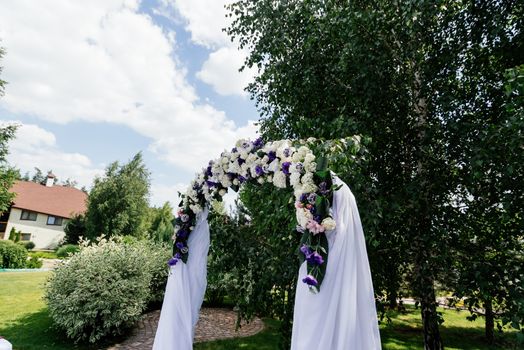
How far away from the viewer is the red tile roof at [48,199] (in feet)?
118

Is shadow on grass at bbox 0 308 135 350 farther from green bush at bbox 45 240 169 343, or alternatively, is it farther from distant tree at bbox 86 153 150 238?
distant tree at bbox 86 153 150 238

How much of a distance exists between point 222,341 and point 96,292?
3.34m

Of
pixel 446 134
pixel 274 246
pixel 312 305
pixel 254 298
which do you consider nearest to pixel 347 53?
pixel 446 134

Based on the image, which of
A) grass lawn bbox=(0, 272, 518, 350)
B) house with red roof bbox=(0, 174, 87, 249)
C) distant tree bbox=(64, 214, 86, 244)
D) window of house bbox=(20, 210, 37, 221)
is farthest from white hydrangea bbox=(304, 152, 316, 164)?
window of house bbox=(20, 210, 37, 221)

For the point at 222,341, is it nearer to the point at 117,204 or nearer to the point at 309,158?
the point at 309,158

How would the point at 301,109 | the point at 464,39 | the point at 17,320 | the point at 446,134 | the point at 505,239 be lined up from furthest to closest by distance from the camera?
the point at 17,320, the point at 301,109, the point at 464,39, the point at 446,134, the point at 505,239

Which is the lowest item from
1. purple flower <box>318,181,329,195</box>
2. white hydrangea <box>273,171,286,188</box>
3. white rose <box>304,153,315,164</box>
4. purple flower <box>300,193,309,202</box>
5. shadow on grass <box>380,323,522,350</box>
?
shadow on grass <box>380,323,522,350</box>

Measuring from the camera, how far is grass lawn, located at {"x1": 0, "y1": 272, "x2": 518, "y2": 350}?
308 inches

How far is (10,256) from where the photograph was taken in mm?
18891

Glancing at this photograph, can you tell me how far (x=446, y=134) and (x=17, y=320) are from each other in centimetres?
1139

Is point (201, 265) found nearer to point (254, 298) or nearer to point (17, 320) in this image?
point (254, 298)

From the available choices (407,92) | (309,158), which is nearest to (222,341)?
(309,158)

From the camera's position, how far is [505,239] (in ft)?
15.0

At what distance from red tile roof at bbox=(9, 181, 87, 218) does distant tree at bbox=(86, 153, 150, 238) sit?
9.38m
